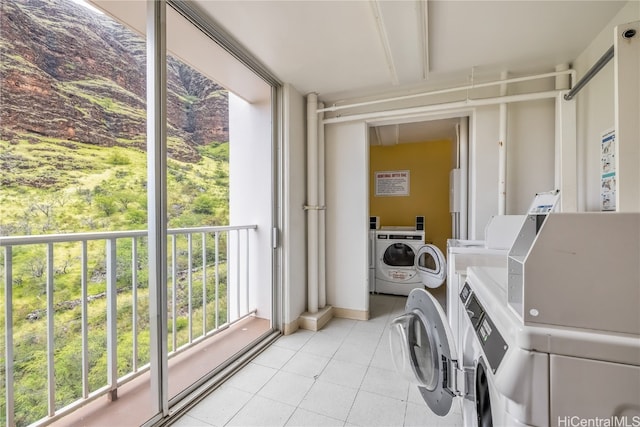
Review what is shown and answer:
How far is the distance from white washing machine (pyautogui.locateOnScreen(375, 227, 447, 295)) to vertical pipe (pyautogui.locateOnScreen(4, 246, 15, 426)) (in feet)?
11.0

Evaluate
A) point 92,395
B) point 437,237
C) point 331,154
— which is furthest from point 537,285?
point 437,237

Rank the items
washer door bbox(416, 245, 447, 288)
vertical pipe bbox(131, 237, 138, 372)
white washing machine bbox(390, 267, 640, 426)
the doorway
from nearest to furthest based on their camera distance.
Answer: white washing machine bbox(390, 267, 640, 426)
vertical pipe bbox(131, 237, 138, 372)
washer door bbox(416, 245, 447, 288)
the doorway

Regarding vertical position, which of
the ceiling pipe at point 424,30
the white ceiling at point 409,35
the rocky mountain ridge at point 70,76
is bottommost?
the rocky mountain ridge at point 70,76

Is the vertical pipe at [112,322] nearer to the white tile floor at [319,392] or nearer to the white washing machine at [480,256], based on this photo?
the white tile floor at [319,392]

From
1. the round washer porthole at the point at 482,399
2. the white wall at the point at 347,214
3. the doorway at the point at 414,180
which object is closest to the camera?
the round washer porthole at the point at 482,399

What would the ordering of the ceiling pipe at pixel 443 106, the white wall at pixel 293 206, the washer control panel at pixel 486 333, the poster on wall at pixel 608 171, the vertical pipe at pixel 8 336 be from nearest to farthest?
1. the washer control panel at pixel 486 333
2. the vertical pipe at pixel 8 336
3. the poster on wall at pixel 608 171
4. the ceiling pipe at pixel 443 106
5. the white wall at pixel 293 206

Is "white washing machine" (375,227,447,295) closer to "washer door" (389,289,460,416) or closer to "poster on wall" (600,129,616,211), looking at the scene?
"poster on wall" (600,129,616,211)

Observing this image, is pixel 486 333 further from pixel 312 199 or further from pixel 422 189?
pixel 422 189

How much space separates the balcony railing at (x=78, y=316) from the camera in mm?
1253

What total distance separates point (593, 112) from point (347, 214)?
2.08 m

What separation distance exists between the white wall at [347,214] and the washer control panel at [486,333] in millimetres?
1870

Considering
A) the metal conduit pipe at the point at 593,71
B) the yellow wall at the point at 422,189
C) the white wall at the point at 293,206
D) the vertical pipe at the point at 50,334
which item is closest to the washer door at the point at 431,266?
the yellow wall at the point at 422,189

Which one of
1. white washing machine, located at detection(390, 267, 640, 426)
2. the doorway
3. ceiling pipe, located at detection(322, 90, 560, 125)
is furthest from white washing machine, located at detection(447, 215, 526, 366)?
the doorway

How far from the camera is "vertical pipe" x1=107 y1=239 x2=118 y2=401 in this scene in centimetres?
159
